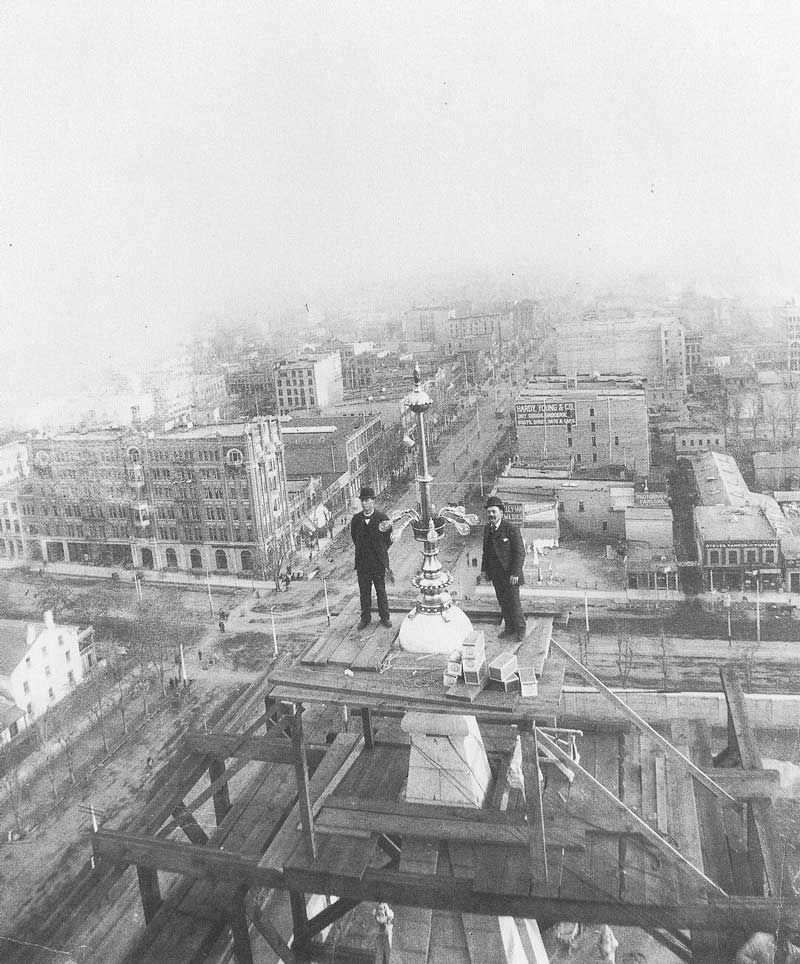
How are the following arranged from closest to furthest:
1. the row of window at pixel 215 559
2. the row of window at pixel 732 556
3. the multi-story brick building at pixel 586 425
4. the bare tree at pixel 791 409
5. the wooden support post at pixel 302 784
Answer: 1. the wooden support post at pixel 302 784
2. the row of window at pixel 732 556
3. the bare tree at pixel 791 409
4. the row of window at pixel 215 559
5. the multi-story brick building at pixel 586 425

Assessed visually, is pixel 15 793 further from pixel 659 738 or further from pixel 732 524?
pixel 732 524

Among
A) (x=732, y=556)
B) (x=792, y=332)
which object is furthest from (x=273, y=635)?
(x=792, y=332)

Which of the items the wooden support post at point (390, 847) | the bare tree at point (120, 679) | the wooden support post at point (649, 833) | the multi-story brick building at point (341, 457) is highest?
the wooden support post at point (649, 833)

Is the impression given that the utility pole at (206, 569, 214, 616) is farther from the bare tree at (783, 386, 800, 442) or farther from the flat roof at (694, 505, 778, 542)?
the bare tree at (783, 386, 800, 442)

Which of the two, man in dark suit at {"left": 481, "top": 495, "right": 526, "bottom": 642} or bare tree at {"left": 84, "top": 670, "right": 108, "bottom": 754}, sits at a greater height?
man in dark suit at {"left": 481, "top": 495, "right": 526, "bottom": 642}

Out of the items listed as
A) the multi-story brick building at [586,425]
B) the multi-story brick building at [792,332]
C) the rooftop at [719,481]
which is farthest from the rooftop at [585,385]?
the multi-story brick building at [792,332]

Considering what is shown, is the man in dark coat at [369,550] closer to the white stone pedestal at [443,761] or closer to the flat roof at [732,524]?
the white stone pedestal at [443,761]

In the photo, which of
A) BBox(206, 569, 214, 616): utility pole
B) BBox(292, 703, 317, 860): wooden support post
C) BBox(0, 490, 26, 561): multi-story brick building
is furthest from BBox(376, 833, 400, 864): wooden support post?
BBox(0, 490, 26, 561): multi-story brick building
